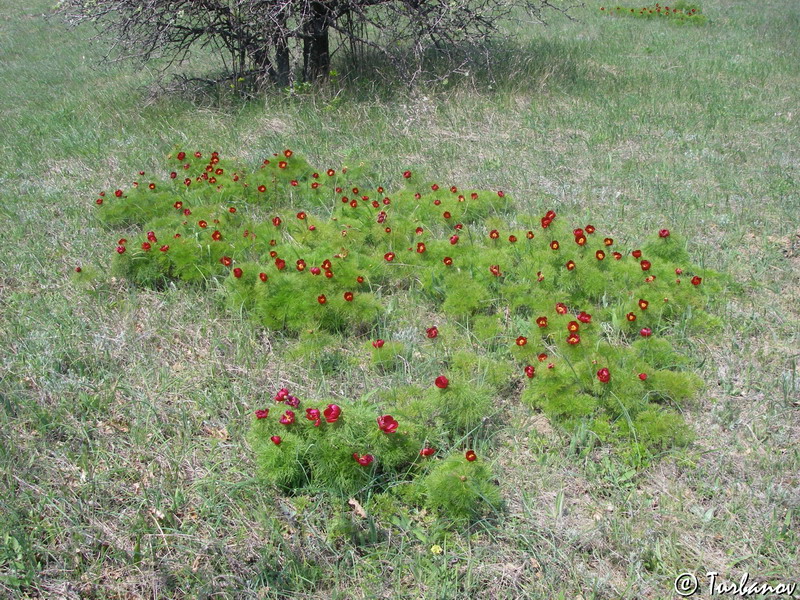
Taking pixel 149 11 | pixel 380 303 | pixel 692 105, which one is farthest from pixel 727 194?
pixel 149 11

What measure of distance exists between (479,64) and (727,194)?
467 cm

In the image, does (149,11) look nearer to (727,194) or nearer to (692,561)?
(727,194)

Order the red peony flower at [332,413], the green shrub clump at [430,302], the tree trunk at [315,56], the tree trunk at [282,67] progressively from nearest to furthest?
1. the red peony flower at [332,413]
2. the green shrub clump at [430,302]
3. the tree trunk at [315,56]
4. the tree trunk at [282,67]

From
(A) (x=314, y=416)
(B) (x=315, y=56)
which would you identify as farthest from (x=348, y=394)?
(B) (x=315, y=56)

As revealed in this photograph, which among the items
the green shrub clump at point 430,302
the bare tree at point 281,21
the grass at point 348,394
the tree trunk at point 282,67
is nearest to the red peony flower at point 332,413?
the green shrub clump at point 430,302

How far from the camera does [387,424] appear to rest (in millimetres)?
2363

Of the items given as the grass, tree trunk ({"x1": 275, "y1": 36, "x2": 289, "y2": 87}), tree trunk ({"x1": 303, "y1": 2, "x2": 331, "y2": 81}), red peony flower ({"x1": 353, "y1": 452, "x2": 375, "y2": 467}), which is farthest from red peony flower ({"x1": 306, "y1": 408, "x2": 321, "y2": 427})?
tree trunk ({"x1": 275, "y1": 36, "x2": 289, "y2": 87})

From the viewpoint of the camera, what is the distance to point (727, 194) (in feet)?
16.3

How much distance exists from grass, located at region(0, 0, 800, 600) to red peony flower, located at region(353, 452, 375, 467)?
224mm

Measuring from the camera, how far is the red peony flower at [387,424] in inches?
92.4

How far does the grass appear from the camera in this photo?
216 centimetres

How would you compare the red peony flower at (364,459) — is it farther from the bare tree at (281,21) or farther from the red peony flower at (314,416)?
the bare tree at (281,21)

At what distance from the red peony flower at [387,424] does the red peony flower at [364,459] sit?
0.12m

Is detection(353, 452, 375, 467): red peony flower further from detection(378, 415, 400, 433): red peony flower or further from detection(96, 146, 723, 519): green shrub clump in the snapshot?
detection(378, 415, 400, 433): red peony flower
